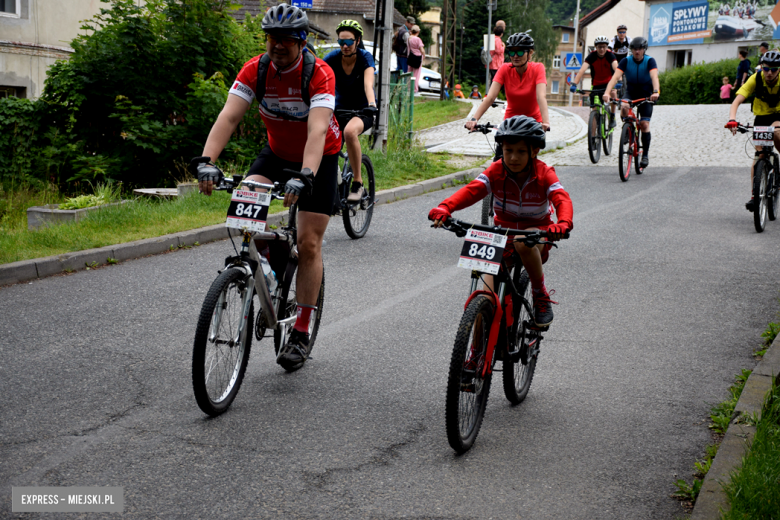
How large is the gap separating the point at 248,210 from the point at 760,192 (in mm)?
7992

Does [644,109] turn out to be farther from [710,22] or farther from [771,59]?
[710,22]

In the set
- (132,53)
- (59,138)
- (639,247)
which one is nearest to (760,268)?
(639,247)

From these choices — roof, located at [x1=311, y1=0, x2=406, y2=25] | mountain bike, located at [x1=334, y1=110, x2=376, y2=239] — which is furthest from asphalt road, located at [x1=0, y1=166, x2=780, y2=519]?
roof, located at [x1=311, y1=0, x2=406, y2=25]

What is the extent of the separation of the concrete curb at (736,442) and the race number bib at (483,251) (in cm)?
135

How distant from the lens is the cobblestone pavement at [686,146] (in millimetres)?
17125

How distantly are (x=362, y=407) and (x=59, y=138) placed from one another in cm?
1029

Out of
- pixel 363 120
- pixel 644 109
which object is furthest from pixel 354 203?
pixel 644 109

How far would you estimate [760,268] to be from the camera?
8500 millimetres

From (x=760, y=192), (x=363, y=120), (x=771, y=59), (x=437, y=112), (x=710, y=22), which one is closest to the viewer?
(x=363, y=120)

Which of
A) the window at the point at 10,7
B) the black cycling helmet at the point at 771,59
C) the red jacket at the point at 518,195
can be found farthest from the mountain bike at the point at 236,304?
the window at the point at 10,7

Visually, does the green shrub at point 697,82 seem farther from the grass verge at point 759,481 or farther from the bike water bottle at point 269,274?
the bike water bottle at point 269,274

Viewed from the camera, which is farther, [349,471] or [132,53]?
[132,53]

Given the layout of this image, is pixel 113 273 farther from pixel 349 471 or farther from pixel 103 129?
pixel 103 129

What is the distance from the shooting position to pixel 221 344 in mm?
4355
